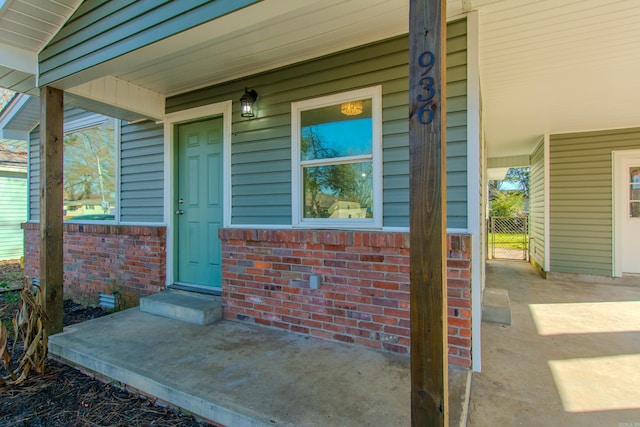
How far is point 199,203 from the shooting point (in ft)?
12.7

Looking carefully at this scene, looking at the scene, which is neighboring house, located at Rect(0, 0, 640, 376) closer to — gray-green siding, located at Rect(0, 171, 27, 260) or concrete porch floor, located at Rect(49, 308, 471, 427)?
concrete porch floor, located at Rect(49, 308, 471, 427)

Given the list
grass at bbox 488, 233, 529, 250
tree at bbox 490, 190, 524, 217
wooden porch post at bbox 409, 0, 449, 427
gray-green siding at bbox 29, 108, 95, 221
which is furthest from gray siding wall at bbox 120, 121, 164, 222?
tree at bbox 490, 190, 524, 217

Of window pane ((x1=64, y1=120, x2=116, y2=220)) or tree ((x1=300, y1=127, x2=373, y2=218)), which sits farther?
window pane ((x1=64, y1=120, x2=116, y2=220))

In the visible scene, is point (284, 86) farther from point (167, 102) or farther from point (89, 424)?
point (89, 424)

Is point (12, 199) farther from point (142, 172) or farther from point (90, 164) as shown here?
point (142, 172)

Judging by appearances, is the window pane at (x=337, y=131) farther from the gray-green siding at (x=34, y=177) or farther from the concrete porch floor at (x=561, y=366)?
the gray-green siding at (x=34, y=177)

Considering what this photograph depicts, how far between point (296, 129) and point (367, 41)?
976mm

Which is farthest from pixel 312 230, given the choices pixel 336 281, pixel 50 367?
pixel 50 367

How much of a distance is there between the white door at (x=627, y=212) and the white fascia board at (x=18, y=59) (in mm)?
8042

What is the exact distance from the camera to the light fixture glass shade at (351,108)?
2.84 meters

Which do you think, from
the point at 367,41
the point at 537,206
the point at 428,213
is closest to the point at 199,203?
the point at 367,41

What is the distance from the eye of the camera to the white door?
5.42m

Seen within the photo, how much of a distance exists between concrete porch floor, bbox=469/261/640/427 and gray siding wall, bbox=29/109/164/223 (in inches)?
153

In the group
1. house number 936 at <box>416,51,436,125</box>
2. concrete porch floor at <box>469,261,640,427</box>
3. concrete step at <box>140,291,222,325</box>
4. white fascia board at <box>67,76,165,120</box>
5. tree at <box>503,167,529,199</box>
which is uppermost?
tree at <box>503,167,529,199</box>
